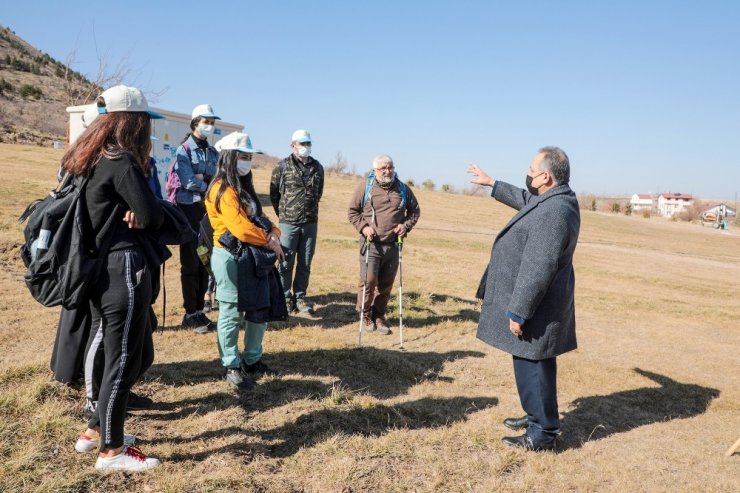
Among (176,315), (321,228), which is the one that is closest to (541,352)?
(176,315)

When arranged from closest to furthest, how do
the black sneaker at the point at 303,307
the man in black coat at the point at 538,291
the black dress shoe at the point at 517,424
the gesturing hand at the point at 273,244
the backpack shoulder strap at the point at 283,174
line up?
the man in black coat at the point at 538,291
the black dress shoe at the point at 517,424
the gesturing hand at the point at 273,244
the backpack shoulder strap at the point at 283,174
the black sneaker at the point at 303,307

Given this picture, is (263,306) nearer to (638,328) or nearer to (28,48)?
(638,328)

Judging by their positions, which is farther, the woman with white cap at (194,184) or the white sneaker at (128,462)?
the woman with white cap at (194,184)

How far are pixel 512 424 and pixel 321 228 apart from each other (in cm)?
1300

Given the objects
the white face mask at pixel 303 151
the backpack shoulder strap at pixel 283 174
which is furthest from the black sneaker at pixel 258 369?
the white face mask at pixel 303 151

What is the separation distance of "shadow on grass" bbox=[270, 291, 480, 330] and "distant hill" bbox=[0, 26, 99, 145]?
18.4 meters

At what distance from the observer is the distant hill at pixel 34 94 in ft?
98.0

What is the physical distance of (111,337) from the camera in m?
2.79

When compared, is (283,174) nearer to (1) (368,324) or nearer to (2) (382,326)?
(1) (368,324)

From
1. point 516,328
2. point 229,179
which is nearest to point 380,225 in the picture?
point 229,179

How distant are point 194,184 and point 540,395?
13.3 feet

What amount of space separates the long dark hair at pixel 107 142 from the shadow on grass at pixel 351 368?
2.29 metres

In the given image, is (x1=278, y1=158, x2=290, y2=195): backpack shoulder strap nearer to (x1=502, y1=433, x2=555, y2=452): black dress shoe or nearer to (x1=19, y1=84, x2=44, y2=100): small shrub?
(x1=502, y1=433, x2=555, y2=452): black dress shoe

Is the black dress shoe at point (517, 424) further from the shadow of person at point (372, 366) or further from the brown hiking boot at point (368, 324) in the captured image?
the brown hiking boot at point (368, 324)
